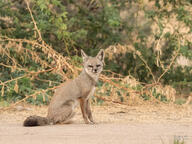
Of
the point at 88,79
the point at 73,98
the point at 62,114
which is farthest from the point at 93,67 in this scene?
the point at 62,114

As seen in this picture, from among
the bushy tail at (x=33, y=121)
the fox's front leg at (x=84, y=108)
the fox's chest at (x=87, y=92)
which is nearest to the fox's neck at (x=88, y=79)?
the fox's chest at (x=87, y=92)

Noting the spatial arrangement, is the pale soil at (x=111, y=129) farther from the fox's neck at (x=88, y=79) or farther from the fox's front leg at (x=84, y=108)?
the fox's neck at (x=88, y=79)

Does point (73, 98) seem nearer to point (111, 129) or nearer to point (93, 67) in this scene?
point (93, 67)

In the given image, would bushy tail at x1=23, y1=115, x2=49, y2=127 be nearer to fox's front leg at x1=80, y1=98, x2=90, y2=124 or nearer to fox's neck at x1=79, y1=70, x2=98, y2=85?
fox's front leg at x1=80, y1=98, x2=90, y2=124

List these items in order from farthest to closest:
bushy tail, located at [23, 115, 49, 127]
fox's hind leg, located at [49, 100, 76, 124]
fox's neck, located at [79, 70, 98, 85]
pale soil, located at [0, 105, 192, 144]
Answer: fox's neck, located at [79, 70, 98, 85] → fox's hind leg, located at [49, 100, 76, 124] → bushy tail, located at [23, 115, 49, 127] → pale soil, located at [0, 105, 192, 144]

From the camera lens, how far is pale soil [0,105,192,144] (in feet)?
20.9

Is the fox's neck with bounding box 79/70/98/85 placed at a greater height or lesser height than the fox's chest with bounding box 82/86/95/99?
greater

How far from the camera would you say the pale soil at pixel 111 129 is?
6.36 m

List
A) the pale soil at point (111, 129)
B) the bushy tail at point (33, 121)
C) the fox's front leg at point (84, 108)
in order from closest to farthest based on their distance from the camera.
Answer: the pale soil at point (111, 129)
the bushy tail at point (33, 121)
the fox's front leg at point (84, 108)

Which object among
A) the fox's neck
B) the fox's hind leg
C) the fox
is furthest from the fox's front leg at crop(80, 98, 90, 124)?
the fox's neck

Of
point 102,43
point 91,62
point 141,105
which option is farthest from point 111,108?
point 102,43

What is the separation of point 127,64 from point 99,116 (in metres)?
4.37

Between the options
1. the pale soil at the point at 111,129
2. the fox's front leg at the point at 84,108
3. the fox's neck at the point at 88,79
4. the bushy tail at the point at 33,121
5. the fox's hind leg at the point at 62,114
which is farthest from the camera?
the fox's neck at the point at 88,79

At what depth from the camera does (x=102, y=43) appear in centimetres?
1409
